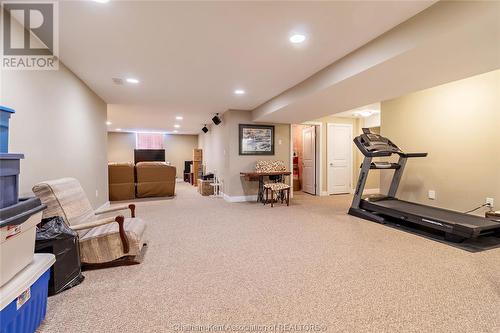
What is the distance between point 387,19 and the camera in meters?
2.16

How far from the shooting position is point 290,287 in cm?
194

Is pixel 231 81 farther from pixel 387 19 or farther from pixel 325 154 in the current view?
pixel 325 154

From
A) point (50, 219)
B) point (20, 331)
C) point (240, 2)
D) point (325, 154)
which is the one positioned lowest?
point (20, 331)

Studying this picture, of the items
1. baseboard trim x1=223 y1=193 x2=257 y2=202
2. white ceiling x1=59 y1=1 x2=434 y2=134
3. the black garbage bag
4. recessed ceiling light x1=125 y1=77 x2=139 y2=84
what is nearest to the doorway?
baseboard trim x1=223 y1=193 x2=257 y2=202

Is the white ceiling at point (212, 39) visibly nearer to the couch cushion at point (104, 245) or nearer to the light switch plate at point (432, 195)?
the couch cushion at point (104, 245)

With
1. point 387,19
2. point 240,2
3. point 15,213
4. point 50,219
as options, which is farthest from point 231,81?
point 15,213

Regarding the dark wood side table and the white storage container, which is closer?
the white storage container

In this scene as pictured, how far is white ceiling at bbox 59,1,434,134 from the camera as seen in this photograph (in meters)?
2.02

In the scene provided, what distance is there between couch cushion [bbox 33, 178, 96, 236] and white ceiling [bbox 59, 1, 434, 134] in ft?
5.06

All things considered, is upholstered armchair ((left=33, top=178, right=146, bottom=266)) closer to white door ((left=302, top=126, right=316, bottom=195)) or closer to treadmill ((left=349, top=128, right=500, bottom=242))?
treadmill ((left=349, top=128, right=500, bottom=242))

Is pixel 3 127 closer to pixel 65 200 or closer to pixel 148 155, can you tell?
pixel 65 200

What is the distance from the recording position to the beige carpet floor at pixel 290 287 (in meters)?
1.53

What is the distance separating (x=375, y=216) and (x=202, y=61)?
363 cm

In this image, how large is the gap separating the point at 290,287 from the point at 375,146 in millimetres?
3197
